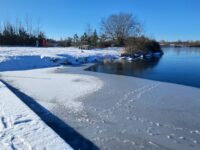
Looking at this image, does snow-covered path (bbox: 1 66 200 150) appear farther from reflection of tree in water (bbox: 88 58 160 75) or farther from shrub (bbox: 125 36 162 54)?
shrub (bbox: 125 36 162 54)

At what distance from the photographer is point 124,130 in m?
5.18

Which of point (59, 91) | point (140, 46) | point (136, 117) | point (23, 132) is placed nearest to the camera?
point (23, 132)

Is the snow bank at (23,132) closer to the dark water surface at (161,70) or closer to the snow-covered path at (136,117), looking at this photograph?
the snow-covered path at (136,117)

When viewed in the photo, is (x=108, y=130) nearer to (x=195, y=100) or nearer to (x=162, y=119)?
(x=162, y=119)

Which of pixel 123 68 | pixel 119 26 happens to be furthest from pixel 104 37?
pixel 123 68

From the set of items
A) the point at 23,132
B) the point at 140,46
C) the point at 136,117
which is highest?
the point at 140,46

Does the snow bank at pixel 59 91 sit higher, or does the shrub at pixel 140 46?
the shrub at pixel 140 46

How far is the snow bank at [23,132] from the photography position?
3.92 metres

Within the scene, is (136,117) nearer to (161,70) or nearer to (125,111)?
(125,111)

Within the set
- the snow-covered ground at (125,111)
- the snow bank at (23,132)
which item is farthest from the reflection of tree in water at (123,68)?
the snow bank at (23,132)

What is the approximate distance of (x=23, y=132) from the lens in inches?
177

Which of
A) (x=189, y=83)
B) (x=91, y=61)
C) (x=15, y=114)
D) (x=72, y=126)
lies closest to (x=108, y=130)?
(x=72, y=126)

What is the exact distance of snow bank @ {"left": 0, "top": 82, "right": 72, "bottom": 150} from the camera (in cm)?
392

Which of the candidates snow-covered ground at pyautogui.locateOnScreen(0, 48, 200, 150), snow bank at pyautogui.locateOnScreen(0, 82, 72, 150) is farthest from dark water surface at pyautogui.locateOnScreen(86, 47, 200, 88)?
snow bank at pyautogui.locateOnScreen(0, 82, 72, 150)
